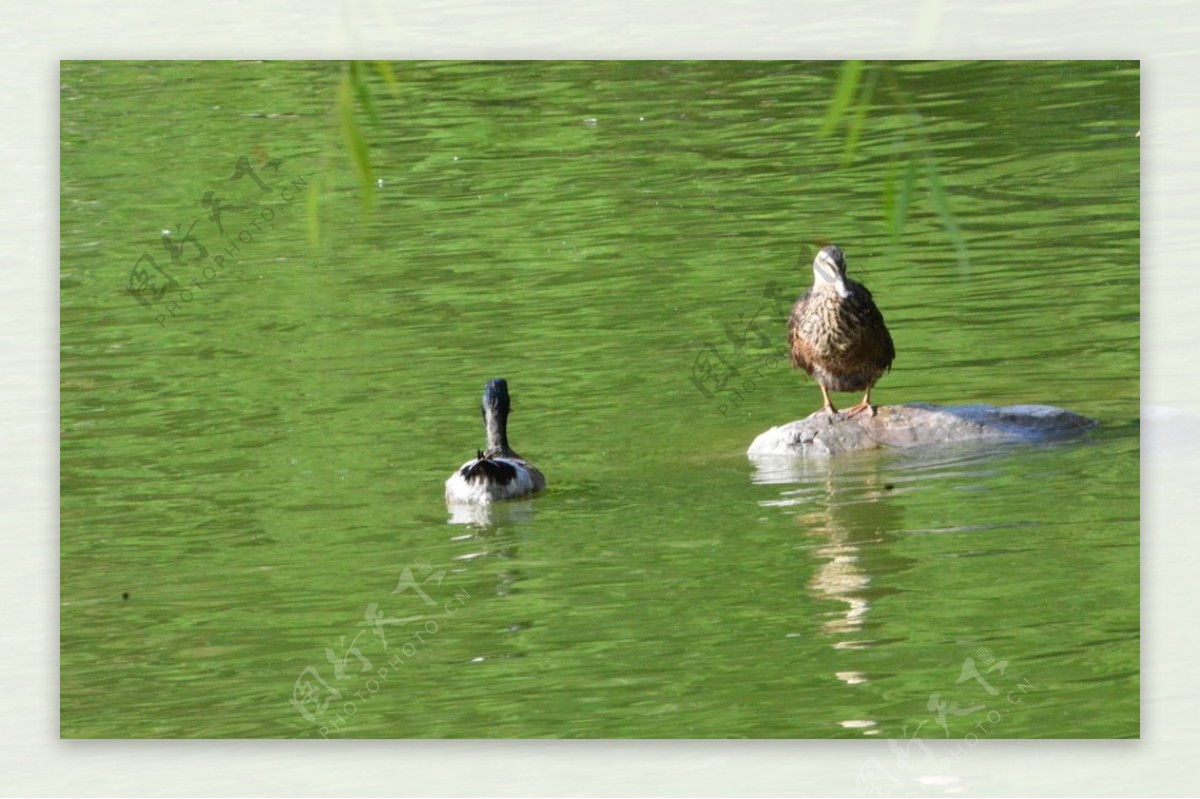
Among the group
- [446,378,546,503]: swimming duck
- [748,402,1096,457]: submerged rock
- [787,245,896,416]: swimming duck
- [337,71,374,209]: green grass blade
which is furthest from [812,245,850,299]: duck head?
[337,71,374,209]: green grass blade

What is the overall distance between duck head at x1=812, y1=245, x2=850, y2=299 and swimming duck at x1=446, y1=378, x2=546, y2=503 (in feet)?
5.09

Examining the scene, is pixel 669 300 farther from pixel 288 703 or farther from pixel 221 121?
pixel 288 703

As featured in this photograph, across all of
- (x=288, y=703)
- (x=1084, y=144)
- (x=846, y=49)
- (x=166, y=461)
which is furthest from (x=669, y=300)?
(x=288, y=703)

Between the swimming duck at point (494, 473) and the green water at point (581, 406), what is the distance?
13 cm

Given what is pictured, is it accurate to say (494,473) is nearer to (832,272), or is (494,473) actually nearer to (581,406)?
(581,406)

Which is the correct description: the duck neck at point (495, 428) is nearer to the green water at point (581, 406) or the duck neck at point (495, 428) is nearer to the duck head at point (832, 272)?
the green water at point (581, 406)

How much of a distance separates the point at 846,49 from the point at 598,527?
2300mm

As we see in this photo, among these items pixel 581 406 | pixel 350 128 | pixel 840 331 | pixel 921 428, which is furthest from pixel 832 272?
pixel 350 128

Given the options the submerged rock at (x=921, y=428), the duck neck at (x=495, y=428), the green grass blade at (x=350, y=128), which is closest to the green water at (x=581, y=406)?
the submerged rock at (x=921, y=428)

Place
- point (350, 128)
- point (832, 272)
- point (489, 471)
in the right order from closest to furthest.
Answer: point (350, 128)
point (489, 471)
point (832, 272)

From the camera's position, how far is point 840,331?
9977 millimetres

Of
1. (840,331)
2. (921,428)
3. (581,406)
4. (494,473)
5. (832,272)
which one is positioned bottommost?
(494,473)

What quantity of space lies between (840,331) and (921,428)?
0.58 m

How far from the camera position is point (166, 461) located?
34.6 feet
